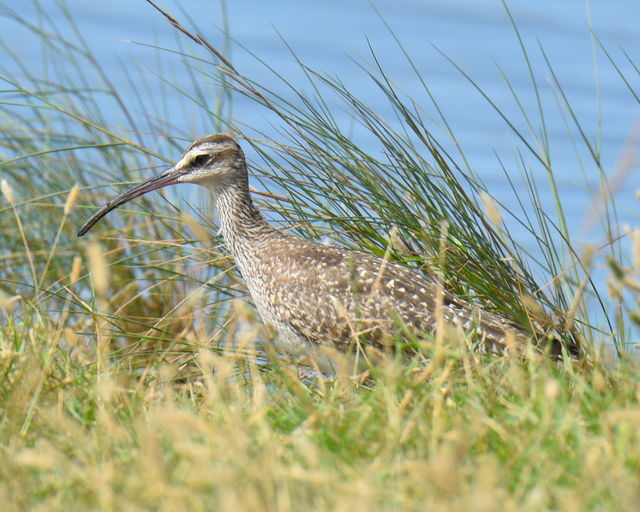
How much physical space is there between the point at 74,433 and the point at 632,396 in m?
1.91

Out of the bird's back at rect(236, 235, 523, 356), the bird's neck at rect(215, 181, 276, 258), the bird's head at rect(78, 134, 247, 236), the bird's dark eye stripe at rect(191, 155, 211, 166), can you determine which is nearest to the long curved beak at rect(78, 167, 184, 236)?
the bird's head at rect(78, 134, 247, 236)

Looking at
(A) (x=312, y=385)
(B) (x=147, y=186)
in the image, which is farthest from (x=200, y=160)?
(A) (x=312, y=385)

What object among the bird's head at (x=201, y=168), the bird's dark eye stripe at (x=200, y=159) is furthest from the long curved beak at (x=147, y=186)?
the bird's dark eye stripe at (x=200, y=159)

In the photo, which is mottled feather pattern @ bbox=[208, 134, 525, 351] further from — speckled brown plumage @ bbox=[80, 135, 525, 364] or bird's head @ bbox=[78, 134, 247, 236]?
bird's head @ bbox=[78, 134, 247, 236]

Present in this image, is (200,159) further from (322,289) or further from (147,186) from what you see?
Result: (322,289)

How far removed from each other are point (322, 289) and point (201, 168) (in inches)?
43.8

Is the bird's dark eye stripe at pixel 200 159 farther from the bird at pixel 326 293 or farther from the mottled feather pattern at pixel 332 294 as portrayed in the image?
the mottled feather pattern at pixel 332 294

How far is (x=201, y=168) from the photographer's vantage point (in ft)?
22.0

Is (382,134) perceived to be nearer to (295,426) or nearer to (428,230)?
(428,230)

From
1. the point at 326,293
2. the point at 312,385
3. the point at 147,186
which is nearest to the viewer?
the point at 312,385

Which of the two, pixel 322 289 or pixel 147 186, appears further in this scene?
pixel 147 186

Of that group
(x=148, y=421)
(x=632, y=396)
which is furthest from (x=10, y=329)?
(x=632, y=396)

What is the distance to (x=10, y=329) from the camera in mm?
4805

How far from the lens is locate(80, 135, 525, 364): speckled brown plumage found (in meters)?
5.87
